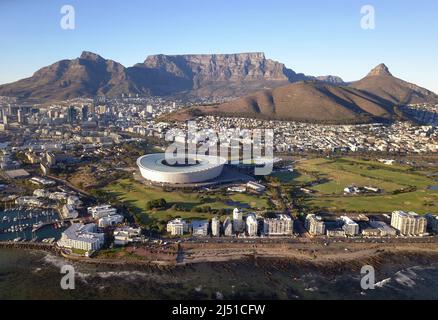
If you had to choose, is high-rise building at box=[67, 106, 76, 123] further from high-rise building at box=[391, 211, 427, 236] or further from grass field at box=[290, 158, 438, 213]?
high-rise building at box=[391, 211, 427, 236]

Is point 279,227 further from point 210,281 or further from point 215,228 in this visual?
point 210,281

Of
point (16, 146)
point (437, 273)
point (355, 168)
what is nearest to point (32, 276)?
point (437, 273)

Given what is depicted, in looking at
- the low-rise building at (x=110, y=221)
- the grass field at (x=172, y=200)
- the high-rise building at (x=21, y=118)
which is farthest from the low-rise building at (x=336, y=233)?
the high-rise building at (x=21, y=118)

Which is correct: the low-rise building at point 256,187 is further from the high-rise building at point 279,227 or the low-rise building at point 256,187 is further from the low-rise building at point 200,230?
the low-rise building at point 200,230

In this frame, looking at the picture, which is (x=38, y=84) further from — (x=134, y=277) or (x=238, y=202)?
(x=134, y=277)

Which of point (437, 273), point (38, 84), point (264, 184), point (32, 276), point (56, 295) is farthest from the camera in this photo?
point (38, 84)

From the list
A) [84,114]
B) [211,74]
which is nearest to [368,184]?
[84,114]
